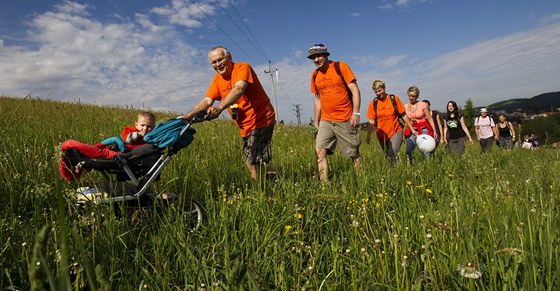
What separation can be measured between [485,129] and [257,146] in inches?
336

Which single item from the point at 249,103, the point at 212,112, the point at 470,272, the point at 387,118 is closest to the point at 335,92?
the point at 249,103

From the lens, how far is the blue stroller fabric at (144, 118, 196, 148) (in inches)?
135

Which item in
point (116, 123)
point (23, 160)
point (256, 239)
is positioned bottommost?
point (256, 239)

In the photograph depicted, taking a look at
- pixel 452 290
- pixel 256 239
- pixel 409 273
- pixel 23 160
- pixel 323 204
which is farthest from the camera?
pixel 23 160

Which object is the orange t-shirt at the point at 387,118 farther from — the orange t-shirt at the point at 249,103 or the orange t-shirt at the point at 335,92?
the orange t-shirt at the point at 249,103

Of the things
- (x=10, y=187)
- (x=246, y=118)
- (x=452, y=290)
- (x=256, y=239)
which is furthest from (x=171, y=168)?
(x=452, y=290)

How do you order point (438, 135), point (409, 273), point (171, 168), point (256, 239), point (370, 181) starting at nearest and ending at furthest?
point (409, 273) → point (256, 239) → point (370, 181) → point (171, 168) → point (438, 135)

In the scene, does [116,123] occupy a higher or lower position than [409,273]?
higher

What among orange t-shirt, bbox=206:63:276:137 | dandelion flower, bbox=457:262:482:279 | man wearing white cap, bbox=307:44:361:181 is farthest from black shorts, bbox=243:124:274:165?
dandelion flower, bbox=457:262:482:279

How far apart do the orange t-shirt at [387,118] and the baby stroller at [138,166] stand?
4.76 m

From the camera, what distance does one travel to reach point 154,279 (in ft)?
6.95

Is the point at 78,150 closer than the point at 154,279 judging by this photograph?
No

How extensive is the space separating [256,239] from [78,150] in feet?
5.56

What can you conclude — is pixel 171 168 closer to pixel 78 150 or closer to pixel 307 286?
pixel 78 150
